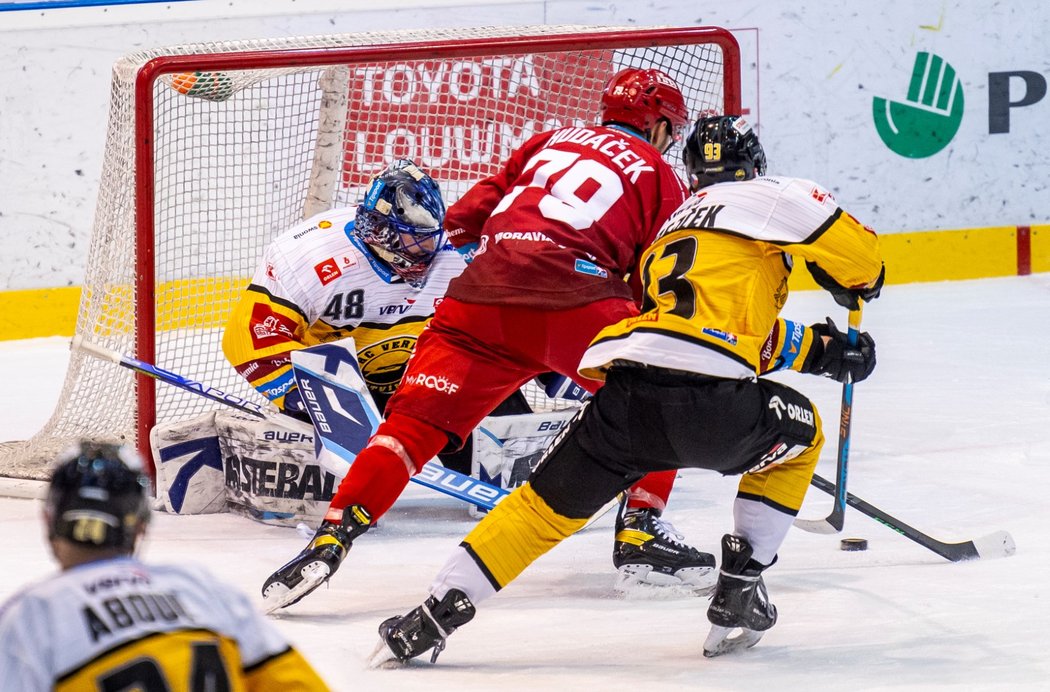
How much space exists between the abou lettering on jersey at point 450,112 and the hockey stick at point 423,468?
1.16 meters

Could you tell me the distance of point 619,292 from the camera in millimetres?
3055

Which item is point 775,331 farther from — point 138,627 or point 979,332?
point 979,332

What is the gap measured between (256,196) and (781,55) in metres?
2.66

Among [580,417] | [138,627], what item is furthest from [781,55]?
[138,627]

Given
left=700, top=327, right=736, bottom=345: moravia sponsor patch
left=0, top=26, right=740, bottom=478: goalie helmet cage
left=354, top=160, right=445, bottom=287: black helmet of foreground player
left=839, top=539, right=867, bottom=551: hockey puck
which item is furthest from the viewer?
left=0, top=26, right=740, bottom=478: goalie helmet cage

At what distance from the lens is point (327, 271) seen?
145 inches

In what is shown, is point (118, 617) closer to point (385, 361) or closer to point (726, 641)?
point (726, 641)

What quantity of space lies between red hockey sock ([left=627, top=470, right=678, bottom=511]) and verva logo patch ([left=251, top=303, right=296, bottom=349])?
0.92m

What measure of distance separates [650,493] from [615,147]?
72cm

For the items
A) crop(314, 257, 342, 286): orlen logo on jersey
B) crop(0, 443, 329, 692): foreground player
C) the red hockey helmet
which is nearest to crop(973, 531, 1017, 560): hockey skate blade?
the red hockey helmet

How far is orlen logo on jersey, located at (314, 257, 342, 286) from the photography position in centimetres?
369

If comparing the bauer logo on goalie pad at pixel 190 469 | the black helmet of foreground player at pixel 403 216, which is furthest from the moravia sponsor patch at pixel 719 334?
the bauer logo on goalie pad at pixel 190 469

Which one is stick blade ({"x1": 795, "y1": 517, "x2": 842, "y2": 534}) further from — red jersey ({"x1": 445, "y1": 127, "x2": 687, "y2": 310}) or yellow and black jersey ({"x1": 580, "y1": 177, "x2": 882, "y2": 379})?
yellow and black jersey ({"x1": 580, "y1": 177, "x2": 882, "y2": 379})

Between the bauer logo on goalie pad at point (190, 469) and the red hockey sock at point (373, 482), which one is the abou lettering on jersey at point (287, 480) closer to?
the bauer logo on goalie pad at point (190, 469)
